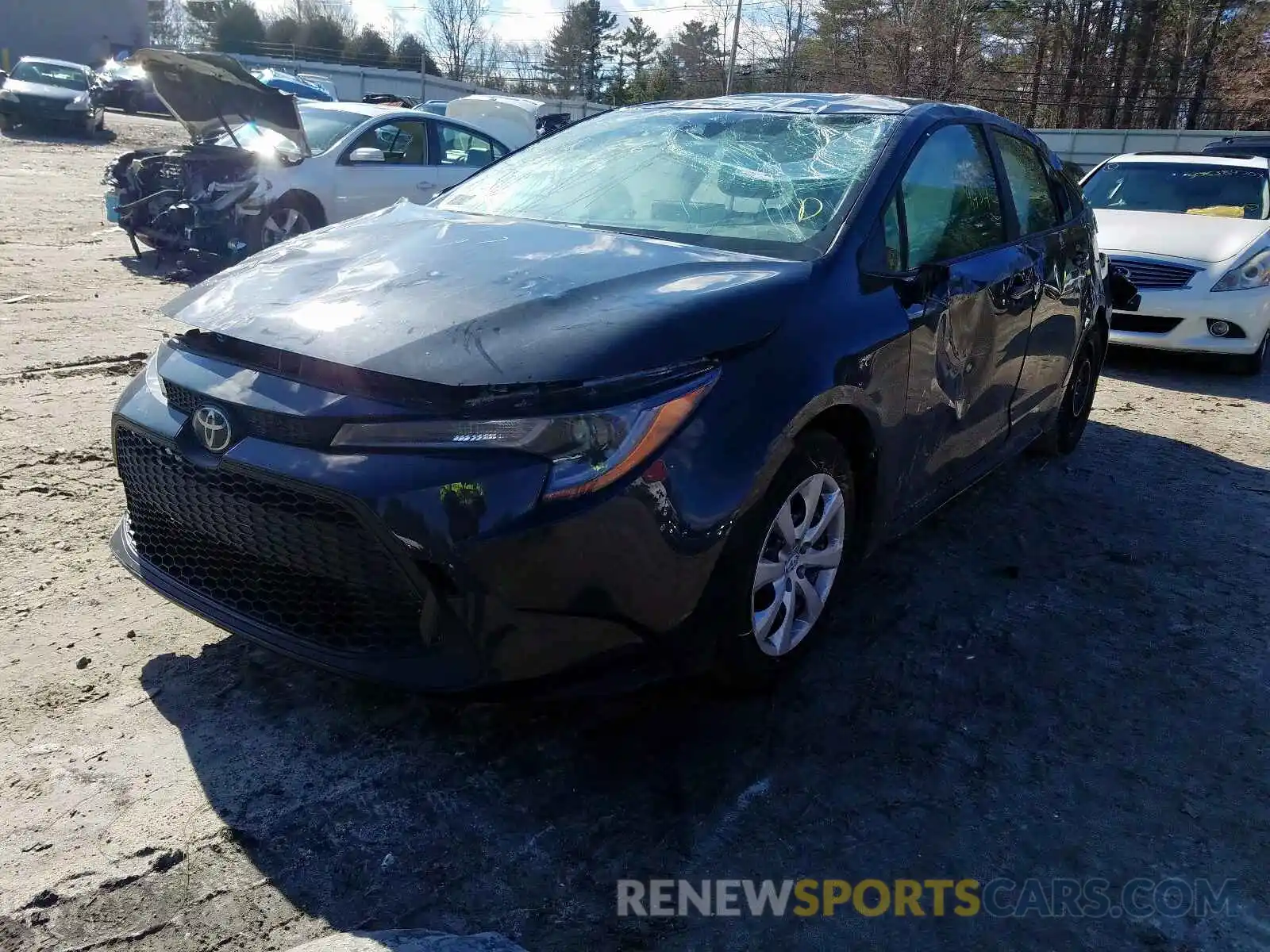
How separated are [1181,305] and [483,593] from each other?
6.98 metres

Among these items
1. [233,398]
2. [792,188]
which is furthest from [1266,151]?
[233,398]

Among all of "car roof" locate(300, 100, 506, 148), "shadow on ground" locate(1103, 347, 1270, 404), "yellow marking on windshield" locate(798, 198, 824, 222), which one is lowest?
"shadow on ground" locate(1103, 347, 1270, 404)

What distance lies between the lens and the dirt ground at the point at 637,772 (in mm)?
2105

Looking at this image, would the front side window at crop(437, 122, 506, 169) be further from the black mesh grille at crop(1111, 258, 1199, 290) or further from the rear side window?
the rear side window

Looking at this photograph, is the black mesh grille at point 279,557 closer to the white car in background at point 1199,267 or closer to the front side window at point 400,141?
the white car in background at point 1199,267

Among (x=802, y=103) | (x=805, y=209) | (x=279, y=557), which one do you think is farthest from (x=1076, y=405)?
(x=279, y=557)

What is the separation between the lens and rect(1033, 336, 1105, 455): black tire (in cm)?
518

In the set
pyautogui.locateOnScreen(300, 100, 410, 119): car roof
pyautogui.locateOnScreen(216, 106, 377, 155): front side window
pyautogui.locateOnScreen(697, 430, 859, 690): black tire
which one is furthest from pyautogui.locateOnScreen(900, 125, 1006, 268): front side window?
pyautogui.locateOnScreen(300, 100, 410, 119): car roof

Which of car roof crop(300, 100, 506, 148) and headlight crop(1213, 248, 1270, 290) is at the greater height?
car roof crop(300, 100, 506, 148)

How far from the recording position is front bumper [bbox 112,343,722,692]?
2121 millimetres

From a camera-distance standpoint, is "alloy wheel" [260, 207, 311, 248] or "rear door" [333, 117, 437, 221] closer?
"alloy wheel" [260, 207, 311, 248]

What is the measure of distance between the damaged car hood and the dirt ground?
1021mm

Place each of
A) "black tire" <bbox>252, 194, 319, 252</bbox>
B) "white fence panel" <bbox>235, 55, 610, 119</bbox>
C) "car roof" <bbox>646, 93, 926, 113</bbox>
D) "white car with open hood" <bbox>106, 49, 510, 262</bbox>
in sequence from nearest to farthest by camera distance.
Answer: "car roof" <bbox>646, 93, 926, 113</bbox>, "white car with open hood" <bbox>106, 49, 510, 262</bbox>, "black tire" <bbox>252, 194, 319, 252</bbox>, "white fence panel" <bbox>235, 55, 610, 119</bbox>

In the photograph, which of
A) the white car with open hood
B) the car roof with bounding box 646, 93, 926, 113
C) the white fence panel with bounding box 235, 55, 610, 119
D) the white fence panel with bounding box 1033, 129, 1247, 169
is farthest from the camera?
the white fence panel with bounding box 235, 55, 610, 119
